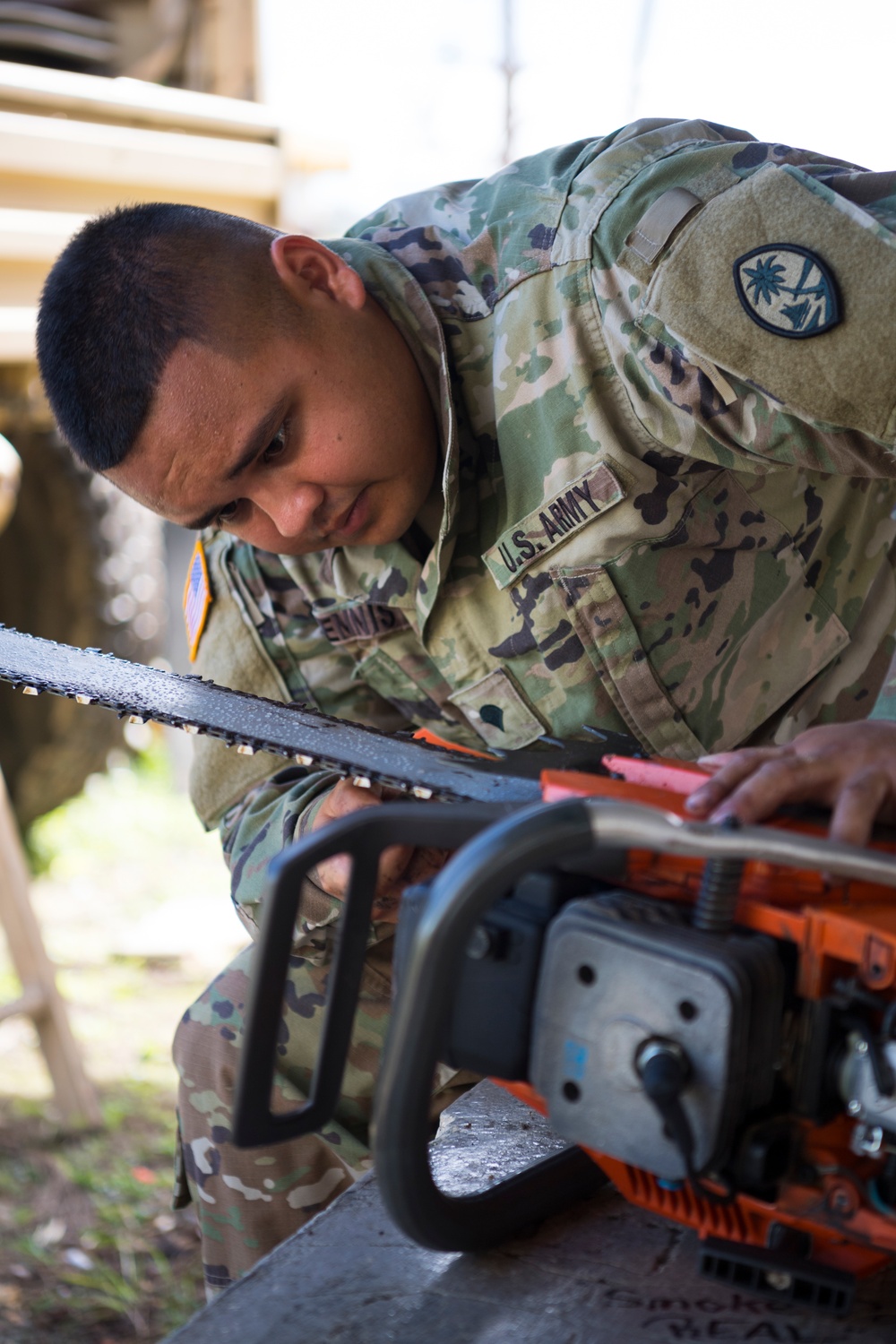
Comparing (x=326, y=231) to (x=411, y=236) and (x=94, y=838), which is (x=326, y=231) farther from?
(x=411, y=236)

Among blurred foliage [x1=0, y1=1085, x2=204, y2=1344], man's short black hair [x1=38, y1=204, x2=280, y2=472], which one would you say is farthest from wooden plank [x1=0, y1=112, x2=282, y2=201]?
blurred foliage [x1=0, y1=1085, x2=204, y2=1344]

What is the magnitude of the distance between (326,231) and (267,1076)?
154 inches

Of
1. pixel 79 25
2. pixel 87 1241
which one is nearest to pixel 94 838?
pixel 87 1241

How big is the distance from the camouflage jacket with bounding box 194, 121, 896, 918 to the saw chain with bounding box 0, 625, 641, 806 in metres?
0.18

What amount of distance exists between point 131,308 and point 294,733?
55 cm

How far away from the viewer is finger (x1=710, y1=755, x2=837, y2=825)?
102 centimetres

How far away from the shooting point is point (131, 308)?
62.1 inches

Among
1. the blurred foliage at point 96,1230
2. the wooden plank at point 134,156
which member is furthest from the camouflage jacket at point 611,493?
the wooden plank at point 134,156

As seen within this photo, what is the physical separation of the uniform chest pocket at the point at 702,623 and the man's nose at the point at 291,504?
0.34m

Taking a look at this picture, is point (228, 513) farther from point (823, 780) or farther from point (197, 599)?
point (823, 780)

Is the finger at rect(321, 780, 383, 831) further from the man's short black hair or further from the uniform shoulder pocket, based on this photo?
the uniform shoulder pocket

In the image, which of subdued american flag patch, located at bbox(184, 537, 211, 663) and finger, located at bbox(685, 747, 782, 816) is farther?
subdued american flag patch, located at bbox(184, 537, 211, 663)

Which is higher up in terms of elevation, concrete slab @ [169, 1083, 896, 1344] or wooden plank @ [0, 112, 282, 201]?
wooden plank @ [0, 112, 282, 201]

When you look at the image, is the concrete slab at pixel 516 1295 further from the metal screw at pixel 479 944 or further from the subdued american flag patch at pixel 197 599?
the subdued american flag patch at pixel 197 599
